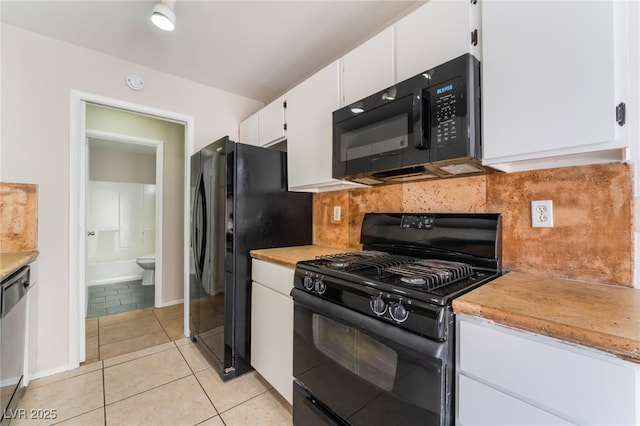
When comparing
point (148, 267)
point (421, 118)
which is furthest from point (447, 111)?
point (148, 267)

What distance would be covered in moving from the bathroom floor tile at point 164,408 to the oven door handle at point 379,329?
3.22 ft

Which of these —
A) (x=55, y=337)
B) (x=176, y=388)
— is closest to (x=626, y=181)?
(x=176, y=388)

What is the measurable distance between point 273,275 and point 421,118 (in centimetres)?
119

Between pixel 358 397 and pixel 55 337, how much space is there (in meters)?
2.30

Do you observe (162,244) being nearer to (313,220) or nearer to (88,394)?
(88,394)

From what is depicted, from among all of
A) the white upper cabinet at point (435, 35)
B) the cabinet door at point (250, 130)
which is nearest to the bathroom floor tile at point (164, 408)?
the cabinet door at point (250, 130)

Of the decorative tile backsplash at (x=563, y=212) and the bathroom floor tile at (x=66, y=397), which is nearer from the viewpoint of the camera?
the decorative tile backsplash at (x=563, y=212)

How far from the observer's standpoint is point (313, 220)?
233cm

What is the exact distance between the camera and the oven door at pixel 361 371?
87cm

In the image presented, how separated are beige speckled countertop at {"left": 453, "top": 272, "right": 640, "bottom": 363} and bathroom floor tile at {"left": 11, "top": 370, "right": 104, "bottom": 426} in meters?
2.19

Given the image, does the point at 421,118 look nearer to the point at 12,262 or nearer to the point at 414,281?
the point at 414,281

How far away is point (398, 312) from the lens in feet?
3.11

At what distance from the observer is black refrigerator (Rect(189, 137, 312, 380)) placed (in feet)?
6.24

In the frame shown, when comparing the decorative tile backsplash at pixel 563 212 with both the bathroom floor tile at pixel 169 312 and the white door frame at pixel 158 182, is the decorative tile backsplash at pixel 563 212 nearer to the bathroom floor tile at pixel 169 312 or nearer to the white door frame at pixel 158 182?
the bathroom floor tile at pixel 169 312
